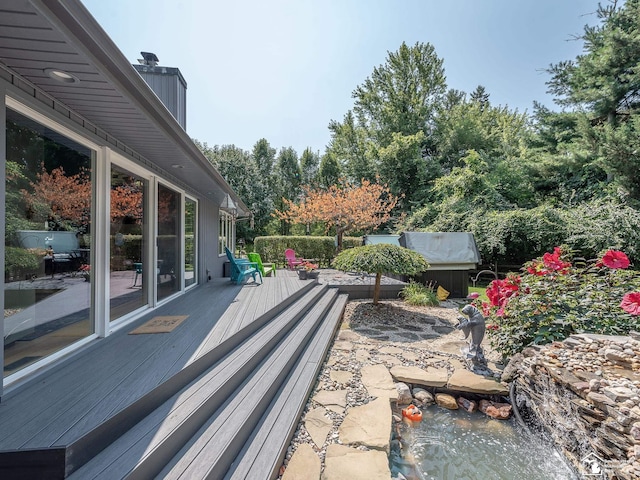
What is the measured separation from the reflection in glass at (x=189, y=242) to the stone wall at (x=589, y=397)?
592 centimetres

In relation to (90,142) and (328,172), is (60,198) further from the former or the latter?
(328,172)

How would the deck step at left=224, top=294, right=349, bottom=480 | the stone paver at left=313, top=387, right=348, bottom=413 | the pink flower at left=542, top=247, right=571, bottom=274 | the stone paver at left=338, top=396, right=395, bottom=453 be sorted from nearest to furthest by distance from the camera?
the deck step at left=224, top=294, right=349, bottom=480
the stone paver at left=338, top=396, right=395, bottom=453
the stone paver at left=313, top=387, right=348, bottom=413
the pink flower at left=542, top=247, right=571, bottom=274

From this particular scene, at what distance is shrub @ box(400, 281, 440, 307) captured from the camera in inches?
292

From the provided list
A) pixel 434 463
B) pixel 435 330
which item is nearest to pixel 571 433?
pixel 434 463

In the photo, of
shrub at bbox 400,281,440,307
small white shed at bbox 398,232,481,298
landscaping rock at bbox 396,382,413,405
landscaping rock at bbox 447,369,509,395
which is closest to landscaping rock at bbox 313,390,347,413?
landscaping rock at bbox 396,382,413,405

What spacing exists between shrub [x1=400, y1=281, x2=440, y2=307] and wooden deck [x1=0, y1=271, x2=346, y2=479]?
433 centimetres

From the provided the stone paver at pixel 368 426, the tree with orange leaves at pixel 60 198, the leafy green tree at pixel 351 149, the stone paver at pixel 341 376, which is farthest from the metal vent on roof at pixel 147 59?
the leafy green tree at pixel 351 149

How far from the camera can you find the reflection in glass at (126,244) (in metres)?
3.42

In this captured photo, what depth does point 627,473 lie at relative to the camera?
210 cm

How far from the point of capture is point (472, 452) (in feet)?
8.77

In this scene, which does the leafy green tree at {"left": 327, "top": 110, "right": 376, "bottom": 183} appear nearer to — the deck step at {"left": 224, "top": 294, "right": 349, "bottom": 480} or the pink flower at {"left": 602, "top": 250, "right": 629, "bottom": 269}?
the pink flower at {"left": 602, "top": 250, "right": 629, "bottom": 269}

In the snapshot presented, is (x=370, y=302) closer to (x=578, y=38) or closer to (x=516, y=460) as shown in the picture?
(x=516, y=460)

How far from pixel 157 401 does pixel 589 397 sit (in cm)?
357

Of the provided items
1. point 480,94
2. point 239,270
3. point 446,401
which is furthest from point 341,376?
point 480,94
